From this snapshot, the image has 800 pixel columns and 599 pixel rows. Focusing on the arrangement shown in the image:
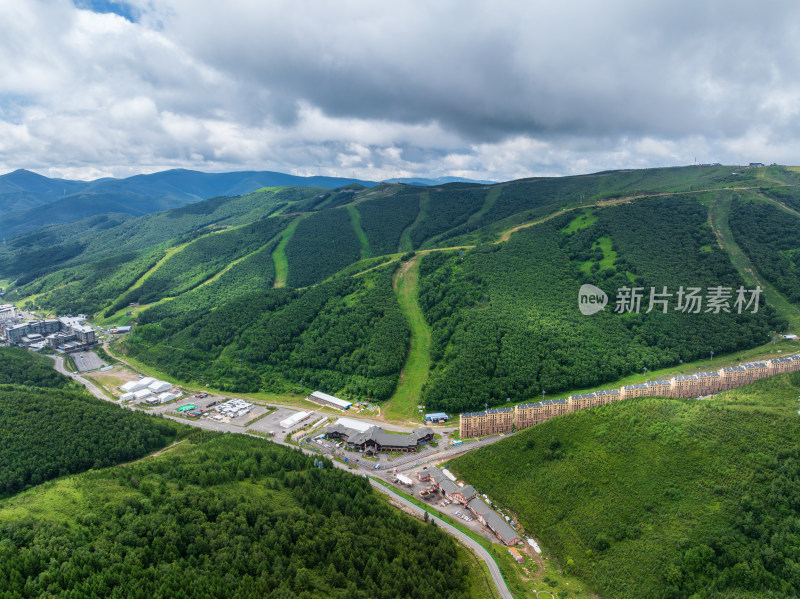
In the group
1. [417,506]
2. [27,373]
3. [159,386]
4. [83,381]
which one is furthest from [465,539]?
[83,381]

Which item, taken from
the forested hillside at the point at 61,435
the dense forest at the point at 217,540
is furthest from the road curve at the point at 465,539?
the forested hillside at the point at 61,435

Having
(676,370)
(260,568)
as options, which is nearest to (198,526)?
(260,568)

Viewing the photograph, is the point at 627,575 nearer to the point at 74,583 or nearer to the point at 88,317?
the point at 74,583

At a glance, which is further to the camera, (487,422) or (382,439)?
(487,422)

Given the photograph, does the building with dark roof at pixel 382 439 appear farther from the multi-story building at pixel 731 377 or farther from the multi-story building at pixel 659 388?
the multi-story building at pixel 731 377

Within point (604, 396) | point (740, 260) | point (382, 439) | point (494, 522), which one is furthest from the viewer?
point (740, 260)

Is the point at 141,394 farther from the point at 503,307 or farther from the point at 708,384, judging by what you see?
the point at 708,384

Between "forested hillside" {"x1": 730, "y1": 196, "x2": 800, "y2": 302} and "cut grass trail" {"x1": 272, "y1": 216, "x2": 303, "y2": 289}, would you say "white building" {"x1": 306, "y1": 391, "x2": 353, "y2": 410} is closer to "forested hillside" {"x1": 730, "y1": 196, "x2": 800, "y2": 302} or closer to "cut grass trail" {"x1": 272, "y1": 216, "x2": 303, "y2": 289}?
"cut grass trail" {"x1": 272, "y1": 216, "x2": 303, "y2": 289}
